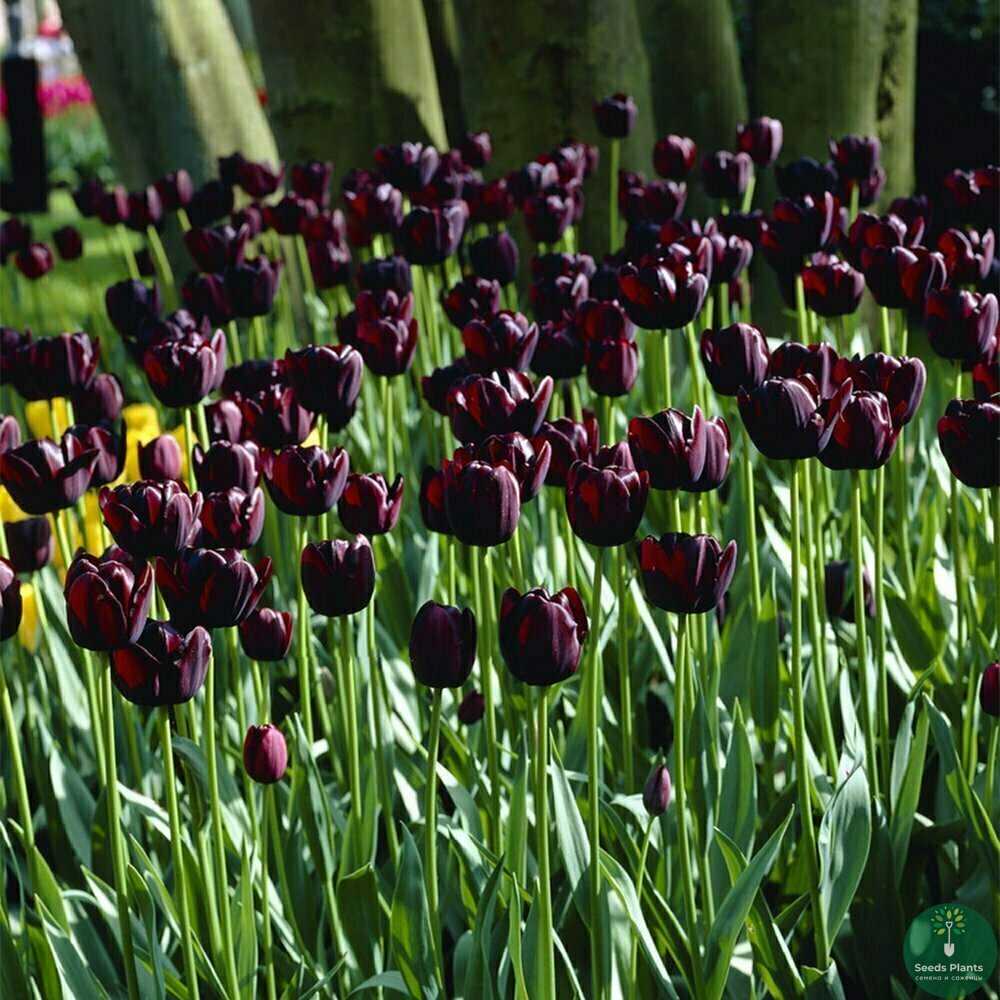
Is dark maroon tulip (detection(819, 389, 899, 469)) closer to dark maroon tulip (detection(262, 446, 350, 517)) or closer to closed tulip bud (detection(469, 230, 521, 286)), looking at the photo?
dark maroon tulip (detection(262, 446, 350, 517))

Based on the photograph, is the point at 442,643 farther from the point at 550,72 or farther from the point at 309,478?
the point at 550,72

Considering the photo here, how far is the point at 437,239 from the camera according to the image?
2.38 meters

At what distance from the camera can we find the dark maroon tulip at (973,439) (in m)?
1.43

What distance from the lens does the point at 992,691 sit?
5.29 ft

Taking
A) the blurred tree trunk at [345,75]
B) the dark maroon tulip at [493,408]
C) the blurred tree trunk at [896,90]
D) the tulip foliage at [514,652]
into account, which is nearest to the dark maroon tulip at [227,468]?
the tulip foliage at [514,652]

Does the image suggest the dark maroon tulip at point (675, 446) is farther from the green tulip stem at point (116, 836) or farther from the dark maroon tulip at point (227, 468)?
the green tulip stem at point (116, 836)

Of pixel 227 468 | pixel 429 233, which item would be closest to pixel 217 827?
pixel 227 468

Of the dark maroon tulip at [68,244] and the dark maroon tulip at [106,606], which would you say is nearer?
the dark maroon tulip at [106,606]

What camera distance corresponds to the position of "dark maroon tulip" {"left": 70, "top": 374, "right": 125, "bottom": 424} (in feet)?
6.53

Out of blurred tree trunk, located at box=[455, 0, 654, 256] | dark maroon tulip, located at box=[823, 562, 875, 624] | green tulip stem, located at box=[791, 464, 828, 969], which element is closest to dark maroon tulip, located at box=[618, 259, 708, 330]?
green tulip stem, located at box=[791, 464, 828, 969]

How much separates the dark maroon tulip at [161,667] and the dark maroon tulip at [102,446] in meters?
0.50

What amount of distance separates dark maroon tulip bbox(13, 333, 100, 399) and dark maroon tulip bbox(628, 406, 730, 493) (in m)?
0.88

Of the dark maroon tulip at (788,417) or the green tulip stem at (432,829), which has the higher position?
the dark maroon tulip at (788,417)

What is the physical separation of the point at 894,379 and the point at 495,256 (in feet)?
3.33
